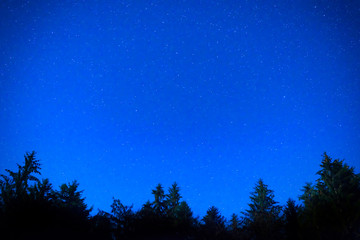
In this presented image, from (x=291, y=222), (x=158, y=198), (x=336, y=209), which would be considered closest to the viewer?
(x=336, y=209)

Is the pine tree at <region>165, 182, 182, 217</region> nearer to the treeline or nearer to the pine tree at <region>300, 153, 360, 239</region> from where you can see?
the treeline

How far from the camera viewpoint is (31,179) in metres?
24.8

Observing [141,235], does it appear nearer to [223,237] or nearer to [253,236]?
[223,237]

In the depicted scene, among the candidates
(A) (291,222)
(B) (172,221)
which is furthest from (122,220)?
(A) (291,222)

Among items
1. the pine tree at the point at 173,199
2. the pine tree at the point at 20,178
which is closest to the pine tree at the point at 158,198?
the pine tree at the point at 173,199

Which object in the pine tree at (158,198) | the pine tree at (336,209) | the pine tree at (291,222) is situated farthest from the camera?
A: the pine tree at (158,198)

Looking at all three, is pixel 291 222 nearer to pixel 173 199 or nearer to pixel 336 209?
pixel 336 209

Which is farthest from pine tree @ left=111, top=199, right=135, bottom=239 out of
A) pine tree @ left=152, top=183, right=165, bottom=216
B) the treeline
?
pine tree @ left=152, top=183, right=165, bottom=216

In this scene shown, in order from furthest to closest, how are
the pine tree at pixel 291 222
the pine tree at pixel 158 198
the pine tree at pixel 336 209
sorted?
the pine tree at pixel 158 198, the pine tree at pixel 291 222, the pine tree at pixel 336 209

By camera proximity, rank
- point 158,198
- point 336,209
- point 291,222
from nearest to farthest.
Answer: point 336,209 < point 291,222 < point 158,198

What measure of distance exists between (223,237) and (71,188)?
23.0 metres

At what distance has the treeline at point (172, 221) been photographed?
52.1 feet

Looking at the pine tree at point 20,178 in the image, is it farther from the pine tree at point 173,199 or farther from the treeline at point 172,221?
the pine tree at point 173,199

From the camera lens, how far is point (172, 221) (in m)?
23.2
